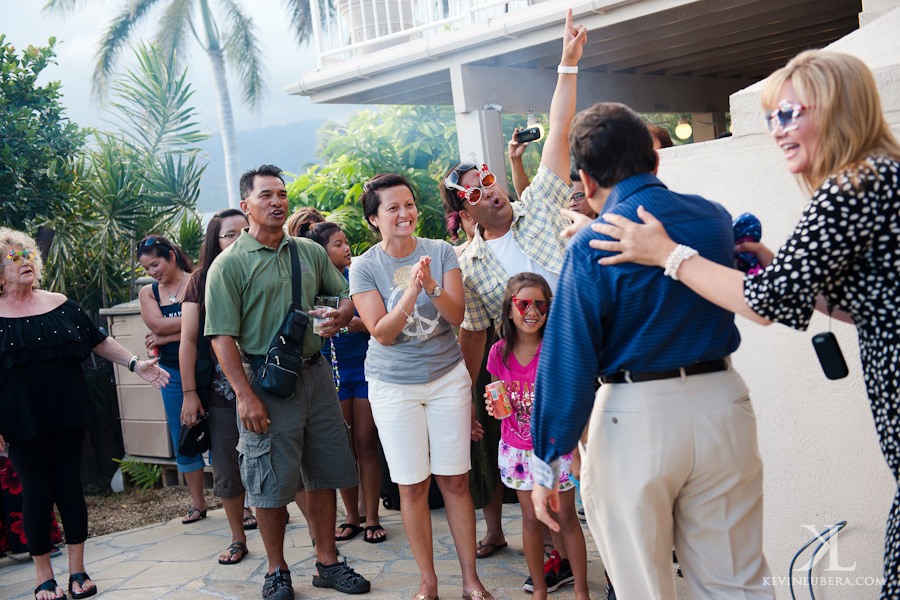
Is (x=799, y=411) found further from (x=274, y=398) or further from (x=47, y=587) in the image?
(x=47, y=587)

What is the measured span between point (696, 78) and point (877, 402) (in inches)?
346

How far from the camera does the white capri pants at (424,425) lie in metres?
3.50

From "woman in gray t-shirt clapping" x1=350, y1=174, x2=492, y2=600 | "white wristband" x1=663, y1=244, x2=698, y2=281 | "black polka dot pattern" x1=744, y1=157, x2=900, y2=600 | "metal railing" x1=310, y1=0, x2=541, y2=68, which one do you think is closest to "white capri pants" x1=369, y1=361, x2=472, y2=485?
"woman in gray t-shirt clapping" x1=350, y1=174, x2=492, y2=600

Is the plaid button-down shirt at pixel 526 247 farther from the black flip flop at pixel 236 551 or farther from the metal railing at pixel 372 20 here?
the metal railing at pixel 372 20

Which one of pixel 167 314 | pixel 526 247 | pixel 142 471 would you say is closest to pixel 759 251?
pixel 526 247

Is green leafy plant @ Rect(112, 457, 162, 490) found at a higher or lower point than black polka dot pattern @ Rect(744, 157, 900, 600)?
lower

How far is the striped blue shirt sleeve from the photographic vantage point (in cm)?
201

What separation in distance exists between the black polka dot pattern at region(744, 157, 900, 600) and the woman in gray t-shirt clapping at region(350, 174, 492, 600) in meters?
1.80

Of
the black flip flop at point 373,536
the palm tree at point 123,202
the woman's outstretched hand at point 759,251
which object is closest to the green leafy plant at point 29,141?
the palm tree at point 123,202

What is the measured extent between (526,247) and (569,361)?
1.65m

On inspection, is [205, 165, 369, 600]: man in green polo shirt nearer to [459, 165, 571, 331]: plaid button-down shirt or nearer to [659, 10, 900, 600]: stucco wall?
[459, 165, 571, 331]: plaid button-down shirt

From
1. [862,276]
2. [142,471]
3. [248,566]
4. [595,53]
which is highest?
[595,53]

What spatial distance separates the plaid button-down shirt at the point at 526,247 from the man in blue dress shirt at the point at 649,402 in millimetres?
1452

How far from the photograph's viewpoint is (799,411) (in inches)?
115
